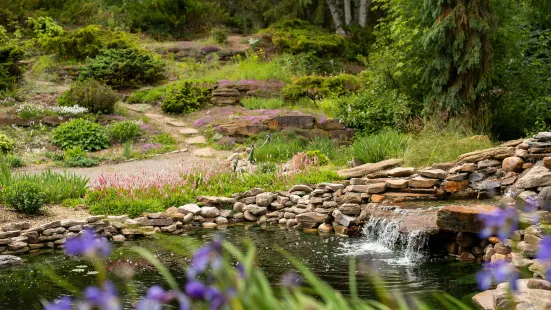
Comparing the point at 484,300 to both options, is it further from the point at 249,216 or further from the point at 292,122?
the point at 292,122

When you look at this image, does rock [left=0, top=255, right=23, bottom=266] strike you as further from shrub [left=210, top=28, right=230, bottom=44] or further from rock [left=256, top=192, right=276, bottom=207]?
shrub [left=210, top=28, right=230, bottom=44]

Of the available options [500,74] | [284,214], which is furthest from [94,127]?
[500,74]

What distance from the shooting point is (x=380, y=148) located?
11.7 m

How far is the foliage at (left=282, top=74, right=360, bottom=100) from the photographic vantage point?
59.0 ft

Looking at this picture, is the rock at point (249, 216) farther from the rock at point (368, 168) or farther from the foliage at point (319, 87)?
the foliage at point (319, 87)

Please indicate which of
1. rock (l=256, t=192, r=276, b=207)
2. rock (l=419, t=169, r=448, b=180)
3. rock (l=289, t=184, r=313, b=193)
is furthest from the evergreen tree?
rock (l=256, t=192, r=276, b=207)

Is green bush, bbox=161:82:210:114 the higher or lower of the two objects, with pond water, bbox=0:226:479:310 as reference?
Answer: higher

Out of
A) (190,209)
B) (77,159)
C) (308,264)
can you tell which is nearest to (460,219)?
(308,264)

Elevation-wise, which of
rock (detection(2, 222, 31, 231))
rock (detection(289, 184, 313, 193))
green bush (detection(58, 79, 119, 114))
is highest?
green bush (detection(58, 79, 119, 114))

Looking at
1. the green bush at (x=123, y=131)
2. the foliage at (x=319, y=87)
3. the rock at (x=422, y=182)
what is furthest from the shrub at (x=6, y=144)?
the rock at (x=422, y=182)

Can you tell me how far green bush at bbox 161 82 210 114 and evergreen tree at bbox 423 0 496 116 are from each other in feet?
23.9

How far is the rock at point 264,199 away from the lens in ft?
34.1

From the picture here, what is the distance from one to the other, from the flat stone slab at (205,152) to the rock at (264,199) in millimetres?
3908

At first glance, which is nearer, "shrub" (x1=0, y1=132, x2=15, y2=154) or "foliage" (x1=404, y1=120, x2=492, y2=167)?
"foliage" (x1=404, y1=120, x2=492, y2=167)
